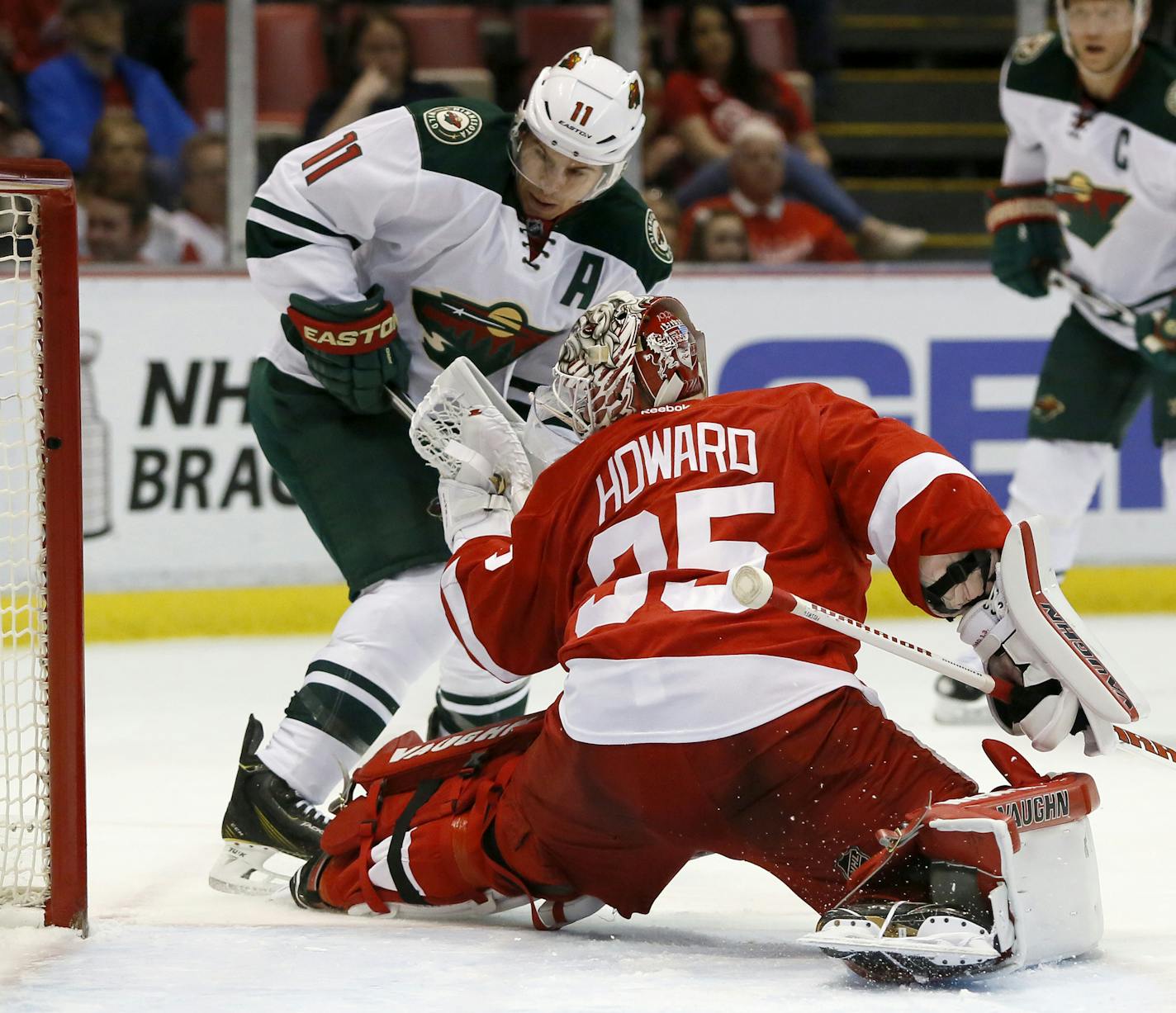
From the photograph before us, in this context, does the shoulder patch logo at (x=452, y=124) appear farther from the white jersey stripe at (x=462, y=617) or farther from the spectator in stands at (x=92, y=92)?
the spectator in stands at (x=92, y=92)

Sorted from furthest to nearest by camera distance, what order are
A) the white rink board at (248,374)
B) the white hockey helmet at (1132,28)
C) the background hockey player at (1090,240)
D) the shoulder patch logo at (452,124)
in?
the white rink board at (248,374)
the background hockey player at (1090,240)
the white hockey helmet at (1132,28)
the shoulder patch logo at (452,124)

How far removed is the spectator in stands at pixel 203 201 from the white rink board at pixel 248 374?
0.56 feet

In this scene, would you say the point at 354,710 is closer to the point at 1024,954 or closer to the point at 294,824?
the point at 294,824

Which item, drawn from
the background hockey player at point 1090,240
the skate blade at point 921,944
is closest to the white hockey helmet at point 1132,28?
the background hockey player at point 1090,240

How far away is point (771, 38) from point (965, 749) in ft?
11.0

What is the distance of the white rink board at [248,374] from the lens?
502 cm

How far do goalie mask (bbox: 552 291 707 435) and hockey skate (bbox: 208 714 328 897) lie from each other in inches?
28.8

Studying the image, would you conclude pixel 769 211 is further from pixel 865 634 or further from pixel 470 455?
pixel 865 634

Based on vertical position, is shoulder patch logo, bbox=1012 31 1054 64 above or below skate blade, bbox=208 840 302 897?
above

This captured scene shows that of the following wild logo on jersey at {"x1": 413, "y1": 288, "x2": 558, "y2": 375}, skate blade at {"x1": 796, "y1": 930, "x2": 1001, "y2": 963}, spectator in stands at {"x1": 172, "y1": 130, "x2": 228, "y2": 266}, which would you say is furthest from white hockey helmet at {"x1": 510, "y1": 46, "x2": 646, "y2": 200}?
spectator in stands at {"x1": 172, "y1": 130, "x2": 228, "y2": 266}

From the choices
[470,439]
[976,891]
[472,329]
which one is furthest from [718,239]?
[976,891]

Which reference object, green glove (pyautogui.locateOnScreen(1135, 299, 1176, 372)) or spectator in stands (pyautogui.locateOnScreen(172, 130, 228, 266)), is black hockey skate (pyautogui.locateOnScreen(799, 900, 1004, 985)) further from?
spectator in stands (pyautogui.locateOnScreen(172, 130, 228, 266))

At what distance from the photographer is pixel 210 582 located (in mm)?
5148

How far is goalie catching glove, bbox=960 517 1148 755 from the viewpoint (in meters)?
2.05
